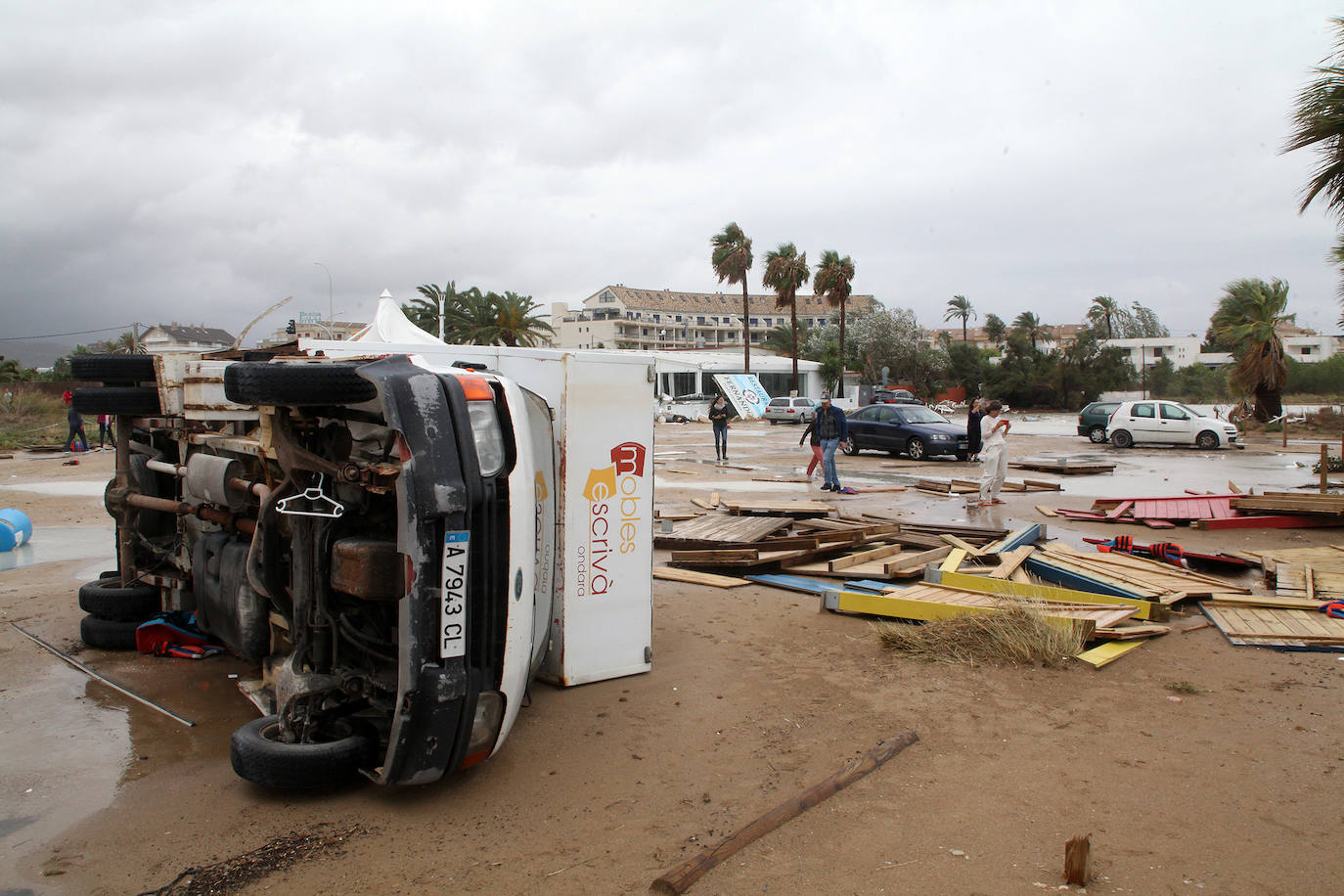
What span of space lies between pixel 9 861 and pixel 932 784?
399 centimetres

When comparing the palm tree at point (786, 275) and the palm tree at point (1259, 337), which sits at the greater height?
the palm tree at point (786, 275)

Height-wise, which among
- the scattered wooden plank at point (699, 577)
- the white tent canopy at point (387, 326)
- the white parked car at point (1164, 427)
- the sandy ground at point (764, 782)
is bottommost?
the sandy ground at point (764, 782)

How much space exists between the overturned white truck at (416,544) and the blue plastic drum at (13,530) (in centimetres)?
656

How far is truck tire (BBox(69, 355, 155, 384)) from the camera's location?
670 centimetres

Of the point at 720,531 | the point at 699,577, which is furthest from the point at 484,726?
the point at 720,531

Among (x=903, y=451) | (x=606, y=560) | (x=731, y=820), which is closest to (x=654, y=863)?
(x=731, y=820)

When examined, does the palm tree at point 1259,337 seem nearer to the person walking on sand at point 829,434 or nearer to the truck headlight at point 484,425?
the person walking on sand at point 829,434

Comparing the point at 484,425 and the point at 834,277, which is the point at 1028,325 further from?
the point at 484,425

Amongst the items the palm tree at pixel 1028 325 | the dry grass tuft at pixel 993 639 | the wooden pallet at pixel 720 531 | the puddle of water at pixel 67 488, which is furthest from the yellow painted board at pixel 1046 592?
the palm tree at pixel 1028 325

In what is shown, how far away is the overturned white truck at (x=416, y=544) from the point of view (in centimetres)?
363

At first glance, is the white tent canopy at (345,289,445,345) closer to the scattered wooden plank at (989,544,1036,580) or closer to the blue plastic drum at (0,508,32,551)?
the blue plastic drum at (0,508,32,551)

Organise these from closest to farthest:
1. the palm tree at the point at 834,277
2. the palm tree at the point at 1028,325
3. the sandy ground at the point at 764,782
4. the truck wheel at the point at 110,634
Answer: the sandy ground at the point at 764,782
the truck wheel at the point at 110,634
the palm tree at the point at 834,277
the palm tree at the point at 1028,325

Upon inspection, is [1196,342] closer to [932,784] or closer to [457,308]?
[457,308]

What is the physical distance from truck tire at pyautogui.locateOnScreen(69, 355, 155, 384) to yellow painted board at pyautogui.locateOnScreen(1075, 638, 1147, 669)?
725cm
